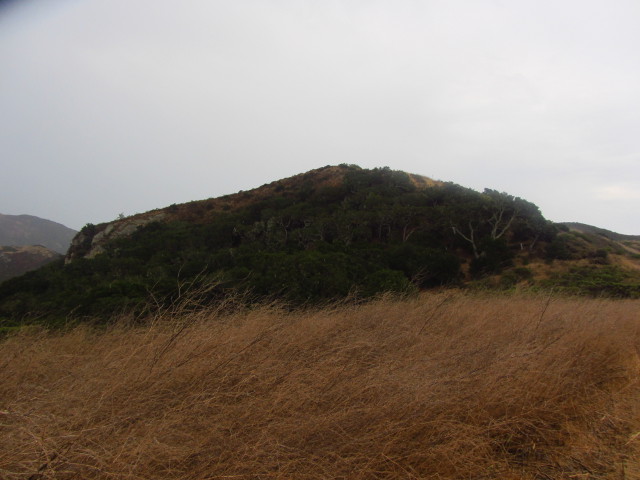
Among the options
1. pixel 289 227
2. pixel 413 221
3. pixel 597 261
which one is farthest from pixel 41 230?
pixel 597 261

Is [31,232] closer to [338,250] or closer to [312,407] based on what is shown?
[338,250]

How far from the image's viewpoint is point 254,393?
6.95ft

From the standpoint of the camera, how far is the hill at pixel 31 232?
124m

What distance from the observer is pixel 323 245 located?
727 inches

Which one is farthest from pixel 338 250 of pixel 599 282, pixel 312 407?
pixel 312 407

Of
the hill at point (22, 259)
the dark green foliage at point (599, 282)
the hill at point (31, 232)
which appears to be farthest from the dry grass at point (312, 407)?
the hill at point (31, 232)

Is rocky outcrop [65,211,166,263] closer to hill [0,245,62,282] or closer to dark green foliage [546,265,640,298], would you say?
hill [0,245,62,282]

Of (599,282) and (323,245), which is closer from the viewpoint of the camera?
(599,282)

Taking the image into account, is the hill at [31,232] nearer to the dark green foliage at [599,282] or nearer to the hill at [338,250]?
the hill at [338,250]

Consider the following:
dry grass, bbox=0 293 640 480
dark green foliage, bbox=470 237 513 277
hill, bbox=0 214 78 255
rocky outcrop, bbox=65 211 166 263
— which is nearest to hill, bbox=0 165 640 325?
dark green foliage, bbox=470 237 513 277

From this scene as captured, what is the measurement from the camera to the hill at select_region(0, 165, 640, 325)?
11.3 m

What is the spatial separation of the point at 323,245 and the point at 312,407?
1648cm

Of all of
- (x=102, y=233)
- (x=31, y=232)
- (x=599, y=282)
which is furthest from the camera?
(x=31, y=232)

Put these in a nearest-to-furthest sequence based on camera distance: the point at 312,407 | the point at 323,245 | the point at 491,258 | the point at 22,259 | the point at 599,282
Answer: the point at 312,407 → the point at 599,282 → the point at 323,245 → the point at 491,258 → the point at 22,259
